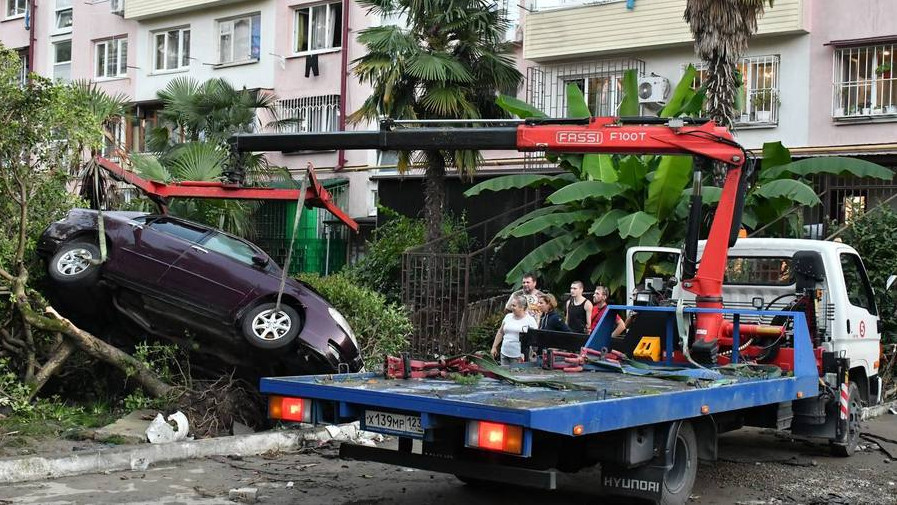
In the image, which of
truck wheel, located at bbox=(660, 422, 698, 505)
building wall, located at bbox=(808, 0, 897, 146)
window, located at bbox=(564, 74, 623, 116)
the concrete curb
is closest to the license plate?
truck wheel, located at bbox=(660, 422, 698, 505)

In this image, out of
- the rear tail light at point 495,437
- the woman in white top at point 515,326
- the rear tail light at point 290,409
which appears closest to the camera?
the rear tail light at point 495,437

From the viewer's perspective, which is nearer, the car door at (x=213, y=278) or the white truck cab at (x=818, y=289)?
the white truck cab at (x=818, y=289)

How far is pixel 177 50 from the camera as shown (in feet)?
97.1

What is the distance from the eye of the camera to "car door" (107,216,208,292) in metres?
11.3

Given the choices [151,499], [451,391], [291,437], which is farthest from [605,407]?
[291,437]

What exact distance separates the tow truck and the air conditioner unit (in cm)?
936

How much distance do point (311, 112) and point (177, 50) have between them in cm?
572

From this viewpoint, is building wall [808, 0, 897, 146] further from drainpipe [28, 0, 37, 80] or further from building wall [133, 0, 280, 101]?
drainpipe [28, 0, 37, 80]

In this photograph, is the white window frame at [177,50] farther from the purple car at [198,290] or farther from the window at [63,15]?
the purple car at [198,290]

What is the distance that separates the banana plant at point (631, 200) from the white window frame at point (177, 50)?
14.2m

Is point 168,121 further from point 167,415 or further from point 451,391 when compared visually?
point 451,391

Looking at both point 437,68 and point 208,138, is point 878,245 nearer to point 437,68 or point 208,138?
point 437,68

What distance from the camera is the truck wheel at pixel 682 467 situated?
24.9 ft

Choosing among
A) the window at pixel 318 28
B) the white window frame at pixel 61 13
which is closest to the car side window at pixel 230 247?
the window at pixel 318 28
